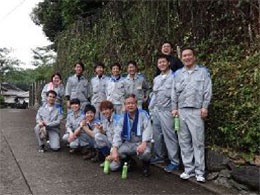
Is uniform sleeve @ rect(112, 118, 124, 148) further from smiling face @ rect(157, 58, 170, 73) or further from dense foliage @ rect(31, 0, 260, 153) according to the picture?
dense foliage @ rect(31, 0, 260, 153)

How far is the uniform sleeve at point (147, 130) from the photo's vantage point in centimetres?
524

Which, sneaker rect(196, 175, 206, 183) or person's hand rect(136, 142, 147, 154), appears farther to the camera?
person's hand rect(136, 142, 147, 154)

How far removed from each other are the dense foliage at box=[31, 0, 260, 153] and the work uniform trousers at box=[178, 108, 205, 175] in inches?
11.2

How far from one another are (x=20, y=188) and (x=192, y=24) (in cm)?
439

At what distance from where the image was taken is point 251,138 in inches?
172

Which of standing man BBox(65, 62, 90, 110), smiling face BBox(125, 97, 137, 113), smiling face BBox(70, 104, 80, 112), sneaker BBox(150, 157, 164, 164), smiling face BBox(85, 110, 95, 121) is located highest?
standing man BBox(65, 62, 90, 110)

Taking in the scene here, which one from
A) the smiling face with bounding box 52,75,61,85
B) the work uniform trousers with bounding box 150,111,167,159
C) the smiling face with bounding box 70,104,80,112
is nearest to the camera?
the work uniform trousers with bounding box 150,111,167,159

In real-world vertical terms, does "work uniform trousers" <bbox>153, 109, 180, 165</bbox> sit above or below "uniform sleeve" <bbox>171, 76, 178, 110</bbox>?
below

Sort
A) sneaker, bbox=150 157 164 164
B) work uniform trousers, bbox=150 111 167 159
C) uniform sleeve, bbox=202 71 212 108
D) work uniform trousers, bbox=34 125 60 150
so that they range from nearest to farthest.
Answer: uniform sleeve, bbox=202 71 212 108 < work uniform trousers, bbox=150 111 167 159 < sneaker, bbox=150 157 164 164 < work uniform trousers, bbox=34 125 60 150

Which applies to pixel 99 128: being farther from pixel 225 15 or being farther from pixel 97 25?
pixel 97 25

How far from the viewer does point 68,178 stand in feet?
17.1

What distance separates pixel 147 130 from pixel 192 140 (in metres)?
0.68

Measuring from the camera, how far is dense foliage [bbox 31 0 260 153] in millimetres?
4703

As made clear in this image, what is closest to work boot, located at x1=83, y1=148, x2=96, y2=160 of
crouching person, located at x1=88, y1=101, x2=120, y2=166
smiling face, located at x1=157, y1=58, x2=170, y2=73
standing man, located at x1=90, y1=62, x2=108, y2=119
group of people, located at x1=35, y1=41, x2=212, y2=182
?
group of people, located at x1=35, y1=41, x2=212, y2=182
